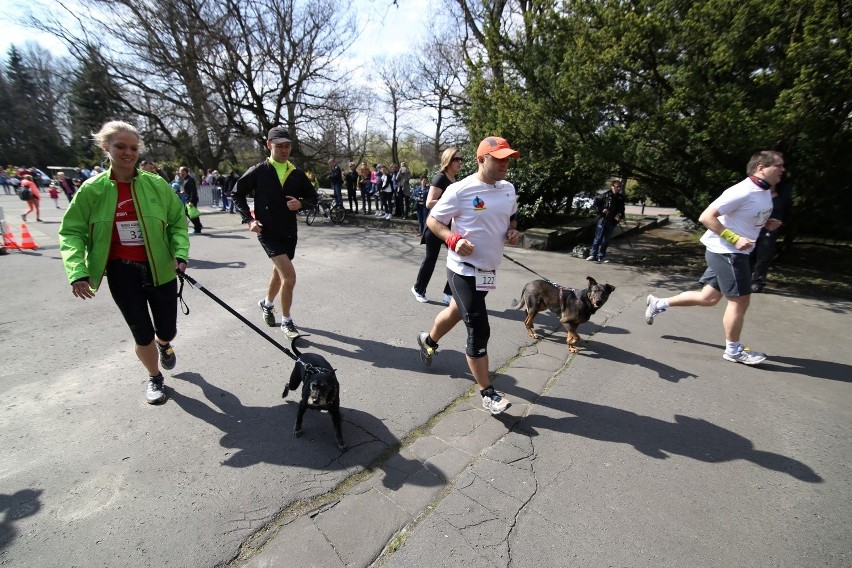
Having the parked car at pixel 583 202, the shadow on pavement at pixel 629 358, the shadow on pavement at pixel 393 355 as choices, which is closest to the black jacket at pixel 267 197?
the shadow on pavement at pixel 393 355

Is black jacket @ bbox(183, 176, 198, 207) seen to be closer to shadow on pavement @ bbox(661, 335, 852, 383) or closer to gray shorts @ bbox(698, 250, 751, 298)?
gray shorts @ bbox(698, 250, 751, 298)

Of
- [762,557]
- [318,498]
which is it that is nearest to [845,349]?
[762,557]

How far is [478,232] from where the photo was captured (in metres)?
3.05

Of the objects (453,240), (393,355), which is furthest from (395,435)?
(453,240)

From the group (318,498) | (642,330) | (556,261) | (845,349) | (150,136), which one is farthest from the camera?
(150,136)

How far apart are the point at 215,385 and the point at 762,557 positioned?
12.8 feet

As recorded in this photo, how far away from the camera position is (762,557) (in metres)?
2.08

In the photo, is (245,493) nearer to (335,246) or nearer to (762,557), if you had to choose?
(762,557)

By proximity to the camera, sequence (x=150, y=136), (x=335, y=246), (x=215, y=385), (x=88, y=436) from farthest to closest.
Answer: (x=150, y=136) < (x=335, y=246) < (x=215, y=385) < (x=88, y=436)

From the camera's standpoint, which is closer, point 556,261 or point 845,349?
point 845,349

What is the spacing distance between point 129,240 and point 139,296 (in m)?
0.42

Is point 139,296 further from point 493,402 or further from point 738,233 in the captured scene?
point 738,233

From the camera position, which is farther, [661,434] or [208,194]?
[208,194]

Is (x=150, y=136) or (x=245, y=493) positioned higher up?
(x=150, y=136)
